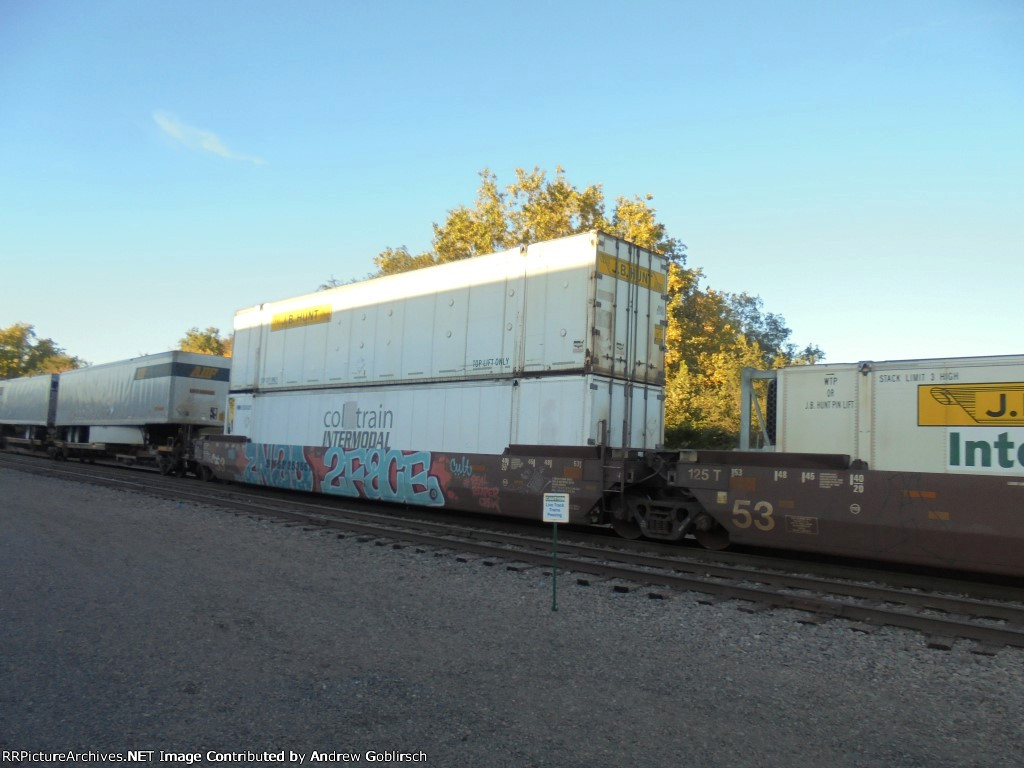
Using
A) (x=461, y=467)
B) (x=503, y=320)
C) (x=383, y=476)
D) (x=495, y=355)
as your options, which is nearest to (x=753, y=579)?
(x=461, y=467)

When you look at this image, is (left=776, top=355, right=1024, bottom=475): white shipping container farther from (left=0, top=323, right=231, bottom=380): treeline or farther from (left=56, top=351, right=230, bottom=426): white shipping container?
(left=0, top=323, right=231, bottom=380): treeline

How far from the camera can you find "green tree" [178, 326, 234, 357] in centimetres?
7438

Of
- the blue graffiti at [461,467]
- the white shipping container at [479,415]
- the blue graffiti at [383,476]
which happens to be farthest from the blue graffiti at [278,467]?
the blue graffiti at [461,467]

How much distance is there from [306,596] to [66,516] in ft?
24.7

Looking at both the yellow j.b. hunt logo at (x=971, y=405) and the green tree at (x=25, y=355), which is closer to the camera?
the yellow j.b. hunt logo at (x=971, y=405)

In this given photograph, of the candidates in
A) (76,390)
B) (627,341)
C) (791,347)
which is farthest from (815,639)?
(791,347)

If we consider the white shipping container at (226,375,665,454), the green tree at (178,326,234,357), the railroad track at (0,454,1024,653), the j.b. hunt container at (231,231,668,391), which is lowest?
the railroad track at (0,454,1024,653)

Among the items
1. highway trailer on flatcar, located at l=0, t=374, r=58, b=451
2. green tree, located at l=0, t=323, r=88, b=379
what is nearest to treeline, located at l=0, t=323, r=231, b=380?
green tree, located at l=0, t=323, r=88, b=379

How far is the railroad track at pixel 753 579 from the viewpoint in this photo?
265 inches

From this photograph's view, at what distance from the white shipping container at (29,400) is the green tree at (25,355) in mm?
37800

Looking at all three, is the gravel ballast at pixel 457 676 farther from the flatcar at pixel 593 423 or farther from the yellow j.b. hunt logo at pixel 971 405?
the yellow j.b. hunt logo at pixel 971 405

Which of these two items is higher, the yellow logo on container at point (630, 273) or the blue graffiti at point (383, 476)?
the yellow logo on container at point (630, 273)

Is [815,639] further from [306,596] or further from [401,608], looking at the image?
[306,596]

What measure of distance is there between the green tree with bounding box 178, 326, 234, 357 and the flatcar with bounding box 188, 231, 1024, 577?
59737 mm
